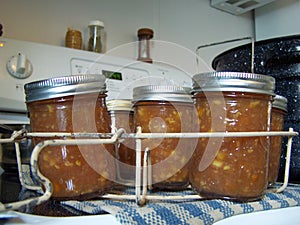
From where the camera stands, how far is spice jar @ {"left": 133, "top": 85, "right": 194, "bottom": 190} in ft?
1.42

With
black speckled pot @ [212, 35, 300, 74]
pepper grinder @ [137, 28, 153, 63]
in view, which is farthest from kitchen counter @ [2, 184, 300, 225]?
pepper grinder @ [137, 28, 153, 63]

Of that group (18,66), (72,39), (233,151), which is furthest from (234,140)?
(72,39)

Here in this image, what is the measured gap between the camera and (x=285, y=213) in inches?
14.6

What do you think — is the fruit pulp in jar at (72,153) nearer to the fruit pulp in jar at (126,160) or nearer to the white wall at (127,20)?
the fruit pulp in jar at (126,160)

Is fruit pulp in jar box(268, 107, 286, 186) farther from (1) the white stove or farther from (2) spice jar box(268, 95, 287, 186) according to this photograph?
(1) the white stove

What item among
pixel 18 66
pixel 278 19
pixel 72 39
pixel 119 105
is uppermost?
pixel 278 19

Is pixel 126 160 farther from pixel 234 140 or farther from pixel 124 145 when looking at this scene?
pixel 234 140

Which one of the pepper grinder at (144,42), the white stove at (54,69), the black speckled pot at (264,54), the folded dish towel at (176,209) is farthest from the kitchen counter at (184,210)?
the pepper grinder at (144,42)

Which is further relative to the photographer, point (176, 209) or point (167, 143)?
point (167, 143)

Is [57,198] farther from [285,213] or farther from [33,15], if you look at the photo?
[33,15]

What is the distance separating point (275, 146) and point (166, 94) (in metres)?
0.17

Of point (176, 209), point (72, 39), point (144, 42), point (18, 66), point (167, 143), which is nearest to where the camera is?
point (176, 209)

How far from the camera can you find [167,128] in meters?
0.44

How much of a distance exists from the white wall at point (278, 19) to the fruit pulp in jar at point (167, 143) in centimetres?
115
